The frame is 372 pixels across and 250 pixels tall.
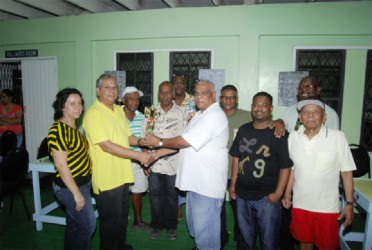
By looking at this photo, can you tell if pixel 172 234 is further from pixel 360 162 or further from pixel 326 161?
pixel 360 162

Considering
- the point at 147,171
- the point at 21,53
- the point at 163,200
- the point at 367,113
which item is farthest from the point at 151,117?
the point at 21,53

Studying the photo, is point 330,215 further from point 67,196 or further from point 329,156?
point 67,196

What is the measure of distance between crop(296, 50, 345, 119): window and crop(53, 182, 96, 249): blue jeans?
14.3 feet

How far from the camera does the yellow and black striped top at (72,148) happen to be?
7.66ft

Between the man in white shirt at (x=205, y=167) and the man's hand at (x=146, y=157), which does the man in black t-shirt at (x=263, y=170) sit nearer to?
the man in white shirt at (x=205, y=167)

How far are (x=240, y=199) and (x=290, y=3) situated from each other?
12.7ft

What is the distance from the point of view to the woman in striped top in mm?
2342

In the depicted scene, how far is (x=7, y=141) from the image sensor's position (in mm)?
5258

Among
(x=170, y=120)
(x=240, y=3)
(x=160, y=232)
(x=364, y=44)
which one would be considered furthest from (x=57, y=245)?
(x=364, y=44)

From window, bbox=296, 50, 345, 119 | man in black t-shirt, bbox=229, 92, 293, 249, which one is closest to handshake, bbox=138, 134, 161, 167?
man in black t-shirt, bbox=229, 92, 293, 249

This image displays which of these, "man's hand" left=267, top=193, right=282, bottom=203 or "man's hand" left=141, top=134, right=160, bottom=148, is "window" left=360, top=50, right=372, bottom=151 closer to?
"man's hand" left=267, top=193, right=282, bottom=203

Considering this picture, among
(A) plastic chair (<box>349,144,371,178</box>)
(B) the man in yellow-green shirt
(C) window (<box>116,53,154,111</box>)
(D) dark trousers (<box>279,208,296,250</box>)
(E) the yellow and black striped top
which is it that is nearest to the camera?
(E) the yellow and black striped top

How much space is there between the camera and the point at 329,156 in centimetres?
239

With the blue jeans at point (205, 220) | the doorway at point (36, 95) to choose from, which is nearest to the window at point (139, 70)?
the doorway at point (36, 95)
